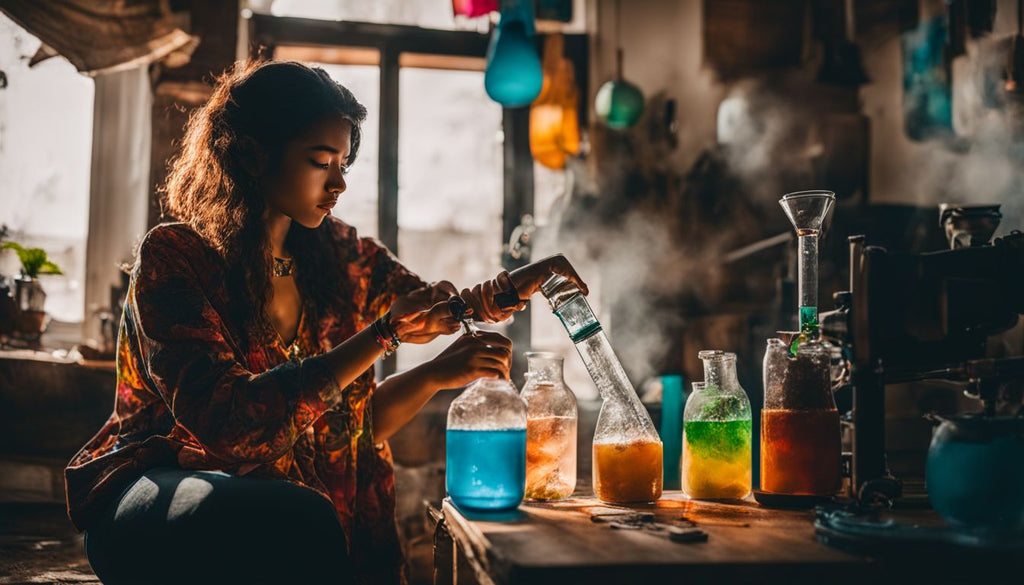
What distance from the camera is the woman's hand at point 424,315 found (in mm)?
1869

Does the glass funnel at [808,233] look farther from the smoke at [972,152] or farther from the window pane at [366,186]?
the window pane at [366,186]

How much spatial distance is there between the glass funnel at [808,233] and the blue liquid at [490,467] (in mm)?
645

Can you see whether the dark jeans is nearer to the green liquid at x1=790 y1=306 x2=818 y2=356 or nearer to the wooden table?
the wooden table

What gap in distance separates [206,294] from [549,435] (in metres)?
0.85

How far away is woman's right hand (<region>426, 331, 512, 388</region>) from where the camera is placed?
1.67 meters

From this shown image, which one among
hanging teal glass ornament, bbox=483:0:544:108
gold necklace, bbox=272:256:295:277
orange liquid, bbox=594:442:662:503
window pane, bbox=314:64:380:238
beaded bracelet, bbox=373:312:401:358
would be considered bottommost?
orange liquid, bbox=594:442:662:503

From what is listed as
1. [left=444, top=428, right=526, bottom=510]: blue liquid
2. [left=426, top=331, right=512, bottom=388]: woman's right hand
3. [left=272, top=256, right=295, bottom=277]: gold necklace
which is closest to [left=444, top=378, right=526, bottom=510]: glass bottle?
[left=444, top=428, right=526, bottom=510]: blue liquid

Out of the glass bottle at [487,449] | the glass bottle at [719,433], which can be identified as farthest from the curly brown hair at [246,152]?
the glass bottle at [719,433]

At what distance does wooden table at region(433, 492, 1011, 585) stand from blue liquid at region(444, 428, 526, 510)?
51mm

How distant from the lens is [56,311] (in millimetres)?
3811

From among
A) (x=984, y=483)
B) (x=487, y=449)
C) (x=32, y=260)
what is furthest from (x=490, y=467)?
(x=32, y=260)

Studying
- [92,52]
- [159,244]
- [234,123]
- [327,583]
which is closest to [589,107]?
[92,52]

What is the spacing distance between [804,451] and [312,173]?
1270 millimetres

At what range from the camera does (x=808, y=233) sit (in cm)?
170
